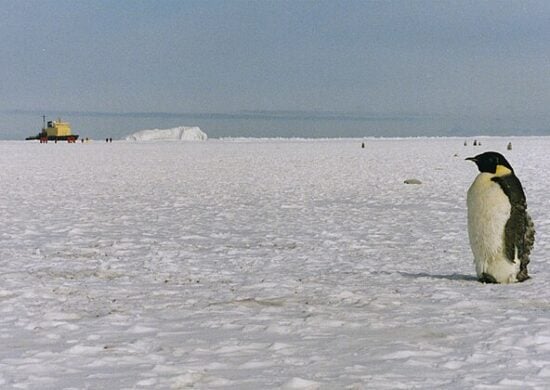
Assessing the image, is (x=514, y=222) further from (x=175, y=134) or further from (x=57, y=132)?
(x=175, y=134)

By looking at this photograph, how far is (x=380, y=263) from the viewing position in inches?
335

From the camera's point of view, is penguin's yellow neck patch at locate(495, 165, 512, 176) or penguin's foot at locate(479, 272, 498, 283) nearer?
penguin's yellow neck patch at locate(495, 165, 512, 176)

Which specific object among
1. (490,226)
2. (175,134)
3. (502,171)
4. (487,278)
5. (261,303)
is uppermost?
(175,134)

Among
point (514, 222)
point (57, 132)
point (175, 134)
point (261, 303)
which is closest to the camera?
point (261, 303)

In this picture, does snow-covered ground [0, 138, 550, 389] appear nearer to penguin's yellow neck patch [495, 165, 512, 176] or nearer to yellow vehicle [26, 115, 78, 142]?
penguin's yellow neck patch [495, 165, 512, 176]

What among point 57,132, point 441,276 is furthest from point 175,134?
point 441,276

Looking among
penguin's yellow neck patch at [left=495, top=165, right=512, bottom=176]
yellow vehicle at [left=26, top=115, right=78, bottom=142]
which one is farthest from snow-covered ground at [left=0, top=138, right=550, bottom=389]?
yellow vehicle at [left=26, top=115, right=78, bottom=142]

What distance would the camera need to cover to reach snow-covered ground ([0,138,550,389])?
427 centimetres

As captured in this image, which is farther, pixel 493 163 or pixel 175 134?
pixel 175 134

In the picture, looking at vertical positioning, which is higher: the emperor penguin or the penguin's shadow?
the emperor penguin

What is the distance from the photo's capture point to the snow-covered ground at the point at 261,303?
4.27 meters

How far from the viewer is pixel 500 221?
7035mm

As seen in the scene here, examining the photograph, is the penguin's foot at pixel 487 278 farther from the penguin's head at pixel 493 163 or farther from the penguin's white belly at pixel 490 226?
the penguin's head at pixel 493 163

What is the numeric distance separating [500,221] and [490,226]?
0.33ft
